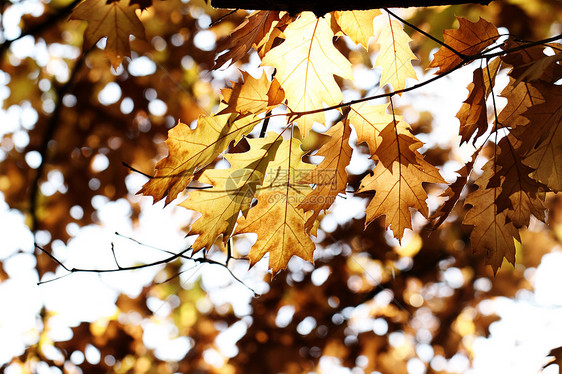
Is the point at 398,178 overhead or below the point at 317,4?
below

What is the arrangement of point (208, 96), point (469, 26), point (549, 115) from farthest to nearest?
point (208, 96)
point (469, 26)
point (549, 115)

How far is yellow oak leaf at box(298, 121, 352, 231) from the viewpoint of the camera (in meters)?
1.14

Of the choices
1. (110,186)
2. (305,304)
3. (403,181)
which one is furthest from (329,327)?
(403,181)

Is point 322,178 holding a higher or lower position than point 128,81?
lower

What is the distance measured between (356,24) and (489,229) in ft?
2.50

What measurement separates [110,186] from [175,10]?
1.90 m

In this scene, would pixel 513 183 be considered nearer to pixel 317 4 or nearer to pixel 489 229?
pixel 489 229

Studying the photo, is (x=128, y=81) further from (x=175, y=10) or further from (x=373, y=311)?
(x=373, y=311)

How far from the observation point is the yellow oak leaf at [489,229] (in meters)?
1.29

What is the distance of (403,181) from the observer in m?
1.28

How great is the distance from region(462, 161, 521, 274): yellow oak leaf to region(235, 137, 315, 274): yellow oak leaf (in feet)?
1.70

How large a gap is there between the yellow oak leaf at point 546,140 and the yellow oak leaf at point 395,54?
14.1 inches

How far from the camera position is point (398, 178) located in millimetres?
1283

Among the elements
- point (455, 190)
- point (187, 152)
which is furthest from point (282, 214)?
point (455, 190)
